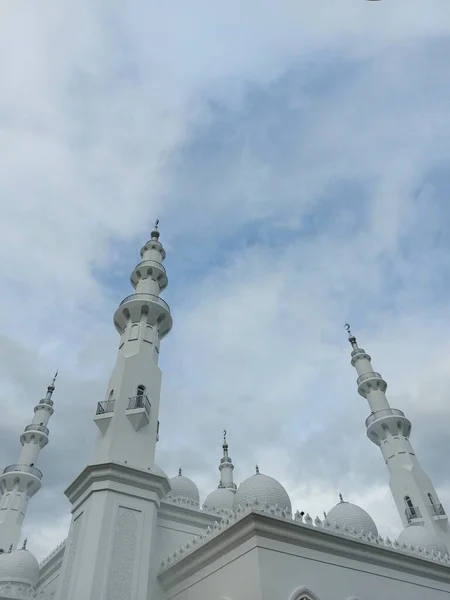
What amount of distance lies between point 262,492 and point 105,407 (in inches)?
210

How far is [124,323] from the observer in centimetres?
1916

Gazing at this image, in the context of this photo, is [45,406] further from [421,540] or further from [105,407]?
[421,540]

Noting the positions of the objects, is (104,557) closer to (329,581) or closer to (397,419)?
(329,581)

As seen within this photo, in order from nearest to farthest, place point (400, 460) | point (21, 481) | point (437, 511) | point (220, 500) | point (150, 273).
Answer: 1. point (220, 500)
2. point (437, 511)
3. point (150, 273)
4. point (400, 460)
5. point (21, 481)

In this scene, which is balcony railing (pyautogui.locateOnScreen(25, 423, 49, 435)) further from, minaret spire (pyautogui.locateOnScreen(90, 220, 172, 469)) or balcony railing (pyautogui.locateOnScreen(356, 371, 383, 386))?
balcony railing (pyautogui.locateOnScreen(356, 371, 383, 386))

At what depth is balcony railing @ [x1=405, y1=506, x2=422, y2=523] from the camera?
788 inches

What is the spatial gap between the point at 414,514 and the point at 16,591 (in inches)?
565

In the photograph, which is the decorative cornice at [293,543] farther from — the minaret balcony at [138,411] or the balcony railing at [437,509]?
the balcony railing at [437,509]

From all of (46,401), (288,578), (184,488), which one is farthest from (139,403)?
(46,401)

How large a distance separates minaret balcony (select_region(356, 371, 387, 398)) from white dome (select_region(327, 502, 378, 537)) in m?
9.82

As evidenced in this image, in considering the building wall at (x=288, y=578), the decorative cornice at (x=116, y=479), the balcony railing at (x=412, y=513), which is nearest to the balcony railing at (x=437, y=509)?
the balcony railing at (x=412, y=513)

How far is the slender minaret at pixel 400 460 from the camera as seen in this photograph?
20016 millimetres

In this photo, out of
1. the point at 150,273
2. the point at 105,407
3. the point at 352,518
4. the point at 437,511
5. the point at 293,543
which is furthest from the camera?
the point at 150,273

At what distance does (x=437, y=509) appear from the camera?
66.2 ft
